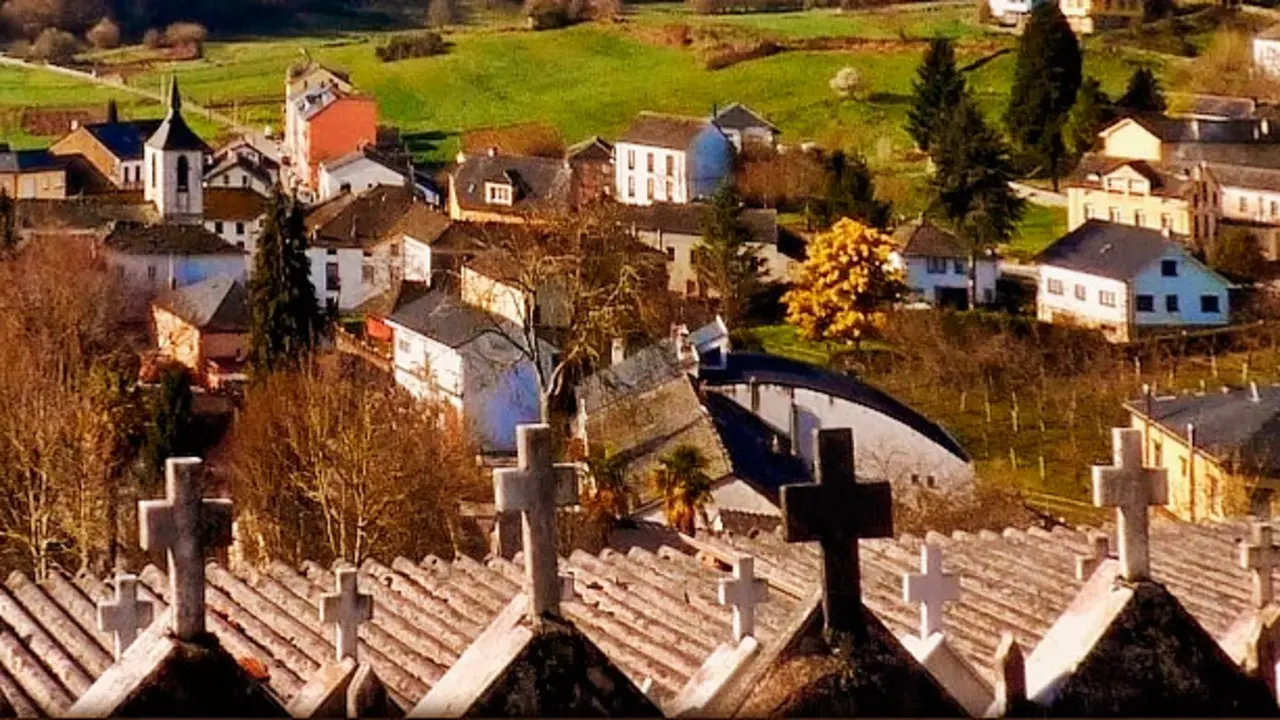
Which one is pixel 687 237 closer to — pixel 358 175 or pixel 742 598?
pixel 358 175

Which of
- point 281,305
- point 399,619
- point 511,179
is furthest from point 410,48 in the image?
point 399,619

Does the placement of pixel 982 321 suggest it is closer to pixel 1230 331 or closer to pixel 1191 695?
pixel 1230 331

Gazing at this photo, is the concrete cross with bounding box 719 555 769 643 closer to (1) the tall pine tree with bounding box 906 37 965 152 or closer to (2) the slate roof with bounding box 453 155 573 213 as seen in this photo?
(2) the slate roof with bounding box 453 155 573 213

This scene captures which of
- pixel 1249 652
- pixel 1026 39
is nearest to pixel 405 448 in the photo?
pixel 1249 652

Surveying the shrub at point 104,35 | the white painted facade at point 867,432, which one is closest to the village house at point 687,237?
the white painted facade at point 867,432

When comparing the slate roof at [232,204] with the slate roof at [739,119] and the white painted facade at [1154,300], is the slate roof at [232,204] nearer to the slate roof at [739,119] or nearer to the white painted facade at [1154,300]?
the slate roof at [739,119]
